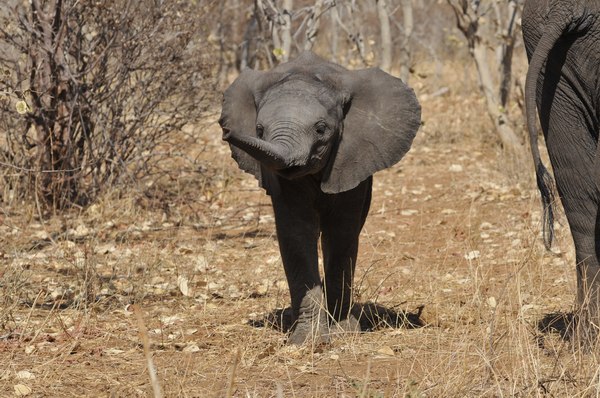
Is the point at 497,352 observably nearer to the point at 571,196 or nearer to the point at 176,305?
the point at 571,196

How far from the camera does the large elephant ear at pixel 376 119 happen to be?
5305 mm

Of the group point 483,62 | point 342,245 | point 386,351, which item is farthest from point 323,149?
point 483,62

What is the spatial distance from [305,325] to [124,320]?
3.79 ft

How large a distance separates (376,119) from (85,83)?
3.93m

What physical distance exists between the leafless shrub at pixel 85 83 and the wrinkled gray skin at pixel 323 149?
3064mm

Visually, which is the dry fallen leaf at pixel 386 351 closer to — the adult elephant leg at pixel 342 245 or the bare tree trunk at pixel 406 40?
the adult elephant leg at pixel 342 245

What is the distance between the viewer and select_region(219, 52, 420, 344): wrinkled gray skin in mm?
5184

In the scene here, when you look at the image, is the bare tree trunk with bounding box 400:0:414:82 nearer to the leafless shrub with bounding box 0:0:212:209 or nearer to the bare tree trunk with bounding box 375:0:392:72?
the bare tree trunk with bounding box 375:0:392:72

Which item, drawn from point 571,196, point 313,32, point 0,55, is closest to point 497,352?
point 571,196

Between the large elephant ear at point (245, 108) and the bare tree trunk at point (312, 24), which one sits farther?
the bare tree trunk at point (312, 24)

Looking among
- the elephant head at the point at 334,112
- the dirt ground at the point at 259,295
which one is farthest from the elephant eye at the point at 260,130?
the dirt ground at the point at 259,295

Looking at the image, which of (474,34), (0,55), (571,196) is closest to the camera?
(571,196)

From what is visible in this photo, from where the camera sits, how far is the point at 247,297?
6562 mm

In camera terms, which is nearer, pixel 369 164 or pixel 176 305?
pixel 369 164
